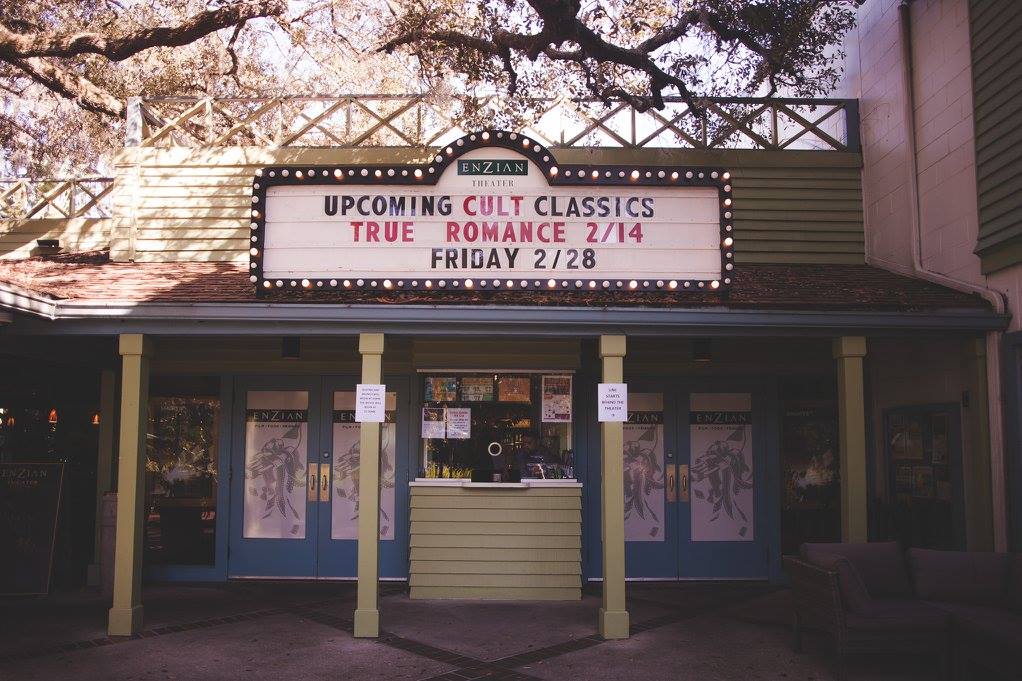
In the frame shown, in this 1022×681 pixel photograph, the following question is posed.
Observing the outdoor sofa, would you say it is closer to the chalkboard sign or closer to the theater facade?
the theater facade

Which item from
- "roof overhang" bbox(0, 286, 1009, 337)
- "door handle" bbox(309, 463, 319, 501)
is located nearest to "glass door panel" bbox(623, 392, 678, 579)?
"roof overhang" bbox(0, 286, 1009, 337)

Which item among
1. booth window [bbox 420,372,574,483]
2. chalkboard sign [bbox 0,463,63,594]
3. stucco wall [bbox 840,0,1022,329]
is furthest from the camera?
booth window [bbox 420,372,574,483]

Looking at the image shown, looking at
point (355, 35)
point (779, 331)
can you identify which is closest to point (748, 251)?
point (779, 331)

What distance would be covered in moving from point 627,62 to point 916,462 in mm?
6045

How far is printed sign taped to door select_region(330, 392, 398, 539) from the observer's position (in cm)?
949

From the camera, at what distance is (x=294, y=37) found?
44.0 ft

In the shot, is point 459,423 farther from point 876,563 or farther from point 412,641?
point 876,563

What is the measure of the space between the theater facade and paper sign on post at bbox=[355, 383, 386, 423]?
2 centimetres

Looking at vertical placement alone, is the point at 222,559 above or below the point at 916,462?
below

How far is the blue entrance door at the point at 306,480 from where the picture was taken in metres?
9.45

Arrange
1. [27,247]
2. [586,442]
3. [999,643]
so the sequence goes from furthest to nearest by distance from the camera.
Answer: [27,247] → [586,442] → [999,643]

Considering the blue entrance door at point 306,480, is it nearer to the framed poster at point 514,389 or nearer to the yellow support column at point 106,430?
the framed poster at point 514,389

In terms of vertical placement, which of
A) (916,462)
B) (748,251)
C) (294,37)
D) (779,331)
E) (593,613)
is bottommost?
(593,613)

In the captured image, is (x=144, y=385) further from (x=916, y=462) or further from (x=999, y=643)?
(x=916, y=462)
